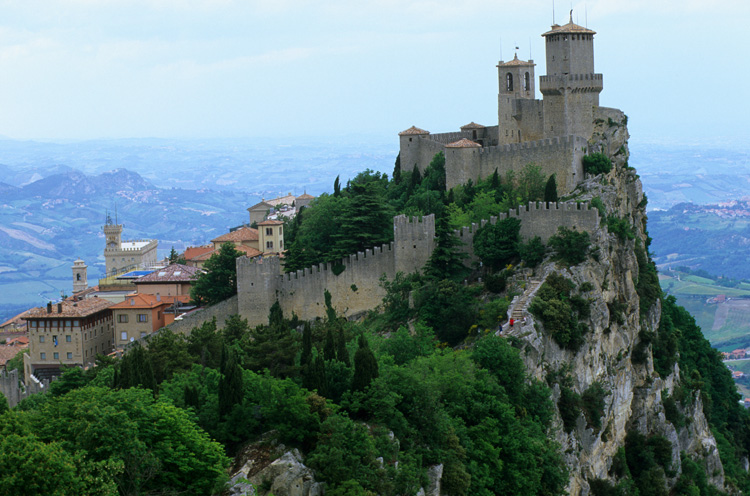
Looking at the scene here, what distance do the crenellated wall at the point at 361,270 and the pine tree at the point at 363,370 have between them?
17931mm

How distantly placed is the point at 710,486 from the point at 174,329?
2991 centimetres

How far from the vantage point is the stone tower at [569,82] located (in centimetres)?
6347

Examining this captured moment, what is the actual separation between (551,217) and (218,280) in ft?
65.2

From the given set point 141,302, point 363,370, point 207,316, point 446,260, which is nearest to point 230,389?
point 363,370

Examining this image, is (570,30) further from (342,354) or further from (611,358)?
(342,354)

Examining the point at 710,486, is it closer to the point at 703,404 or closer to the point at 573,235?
the point at 703,404

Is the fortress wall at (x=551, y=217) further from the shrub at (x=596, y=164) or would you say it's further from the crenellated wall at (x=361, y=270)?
the shrub at (x=596, y=164)

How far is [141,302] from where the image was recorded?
221 ft

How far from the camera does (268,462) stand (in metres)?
33.7

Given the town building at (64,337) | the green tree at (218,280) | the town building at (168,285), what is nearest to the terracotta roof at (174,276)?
the town building at (168,285)

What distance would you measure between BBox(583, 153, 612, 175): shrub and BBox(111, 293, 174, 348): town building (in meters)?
25.6

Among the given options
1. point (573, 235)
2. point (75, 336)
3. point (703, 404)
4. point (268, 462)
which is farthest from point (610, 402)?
point (75, 336)

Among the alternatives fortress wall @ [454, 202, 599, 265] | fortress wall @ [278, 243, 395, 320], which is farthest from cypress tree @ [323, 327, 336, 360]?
fortress wall @ [454, 202, 599, 265]

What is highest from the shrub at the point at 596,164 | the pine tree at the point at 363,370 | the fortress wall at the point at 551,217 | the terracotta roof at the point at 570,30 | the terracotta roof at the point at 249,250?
the terracotta roof at the point at 570,30
